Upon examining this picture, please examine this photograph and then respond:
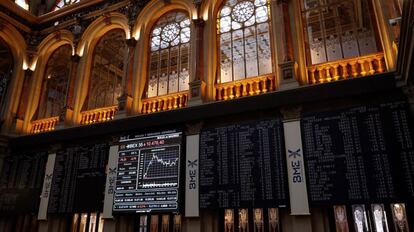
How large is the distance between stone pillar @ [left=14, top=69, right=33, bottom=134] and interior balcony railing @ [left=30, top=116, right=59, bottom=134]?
0.45 metres

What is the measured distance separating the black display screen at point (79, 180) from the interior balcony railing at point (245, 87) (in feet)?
13.8

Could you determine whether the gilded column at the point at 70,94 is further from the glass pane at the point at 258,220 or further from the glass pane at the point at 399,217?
the glass pane at the point at 399,217

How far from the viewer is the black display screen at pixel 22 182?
1154 cm

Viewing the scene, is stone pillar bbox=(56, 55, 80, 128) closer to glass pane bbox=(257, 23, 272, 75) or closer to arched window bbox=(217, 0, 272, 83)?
arched window bbox=(217, 0, 272, 83)

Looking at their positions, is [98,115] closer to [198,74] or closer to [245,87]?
[198,74]

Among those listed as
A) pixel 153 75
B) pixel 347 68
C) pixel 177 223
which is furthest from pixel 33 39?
pixel 347 68

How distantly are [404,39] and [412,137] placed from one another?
2322 mm

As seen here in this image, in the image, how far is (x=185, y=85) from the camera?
10875mm

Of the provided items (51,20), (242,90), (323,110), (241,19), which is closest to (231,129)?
(242,90)

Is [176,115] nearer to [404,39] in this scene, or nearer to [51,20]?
[404,39]

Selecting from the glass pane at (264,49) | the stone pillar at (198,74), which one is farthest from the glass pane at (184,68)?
the glass pane at (264,49)

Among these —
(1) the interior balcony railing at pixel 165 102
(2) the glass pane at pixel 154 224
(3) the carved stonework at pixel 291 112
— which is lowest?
(2) the glass pane at pixel 154 224

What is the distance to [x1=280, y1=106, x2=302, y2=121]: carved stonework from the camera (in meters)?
8.56

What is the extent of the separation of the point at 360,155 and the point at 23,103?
1250cm
